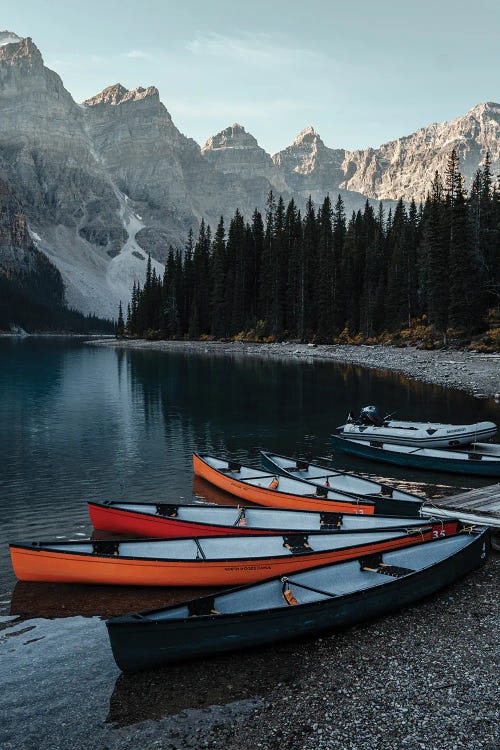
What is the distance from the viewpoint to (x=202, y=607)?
9695 millimetres

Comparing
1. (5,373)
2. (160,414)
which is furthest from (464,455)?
(5,373)

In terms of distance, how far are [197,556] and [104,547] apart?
2191mm

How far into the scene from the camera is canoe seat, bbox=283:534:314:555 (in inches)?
502

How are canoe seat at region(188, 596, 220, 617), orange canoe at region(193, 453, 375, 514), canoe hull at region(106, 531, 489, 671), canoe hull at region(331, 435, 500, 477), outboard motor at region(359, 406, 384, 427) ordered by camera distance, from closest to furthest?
canoe hull at region(106, 531, 489, 671) → canoe seat at region(188, 596, 220, 617) → orange canoe at region(193, 453, 375, 514) → canoe hull at region(331, 435, 500, 477) → outboard motor at region(359, 406, 384, 427)

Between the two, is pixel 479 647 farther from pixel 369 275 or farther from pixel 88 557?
pixel 369 275

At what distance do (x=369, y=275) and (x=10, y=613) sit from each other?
9462 centimetres

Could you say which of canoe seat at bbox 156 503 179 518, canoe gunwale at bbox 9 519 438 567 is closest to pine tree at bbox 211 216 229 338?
canoe seat at bbox 156 503 179 518

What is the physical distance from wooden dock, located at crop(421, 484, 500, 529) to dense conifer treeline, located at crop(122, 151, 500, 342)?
54.9 meters

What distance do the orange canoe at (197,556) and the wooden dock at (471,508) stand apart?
1.97 m

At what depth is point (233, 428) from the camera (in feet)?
112

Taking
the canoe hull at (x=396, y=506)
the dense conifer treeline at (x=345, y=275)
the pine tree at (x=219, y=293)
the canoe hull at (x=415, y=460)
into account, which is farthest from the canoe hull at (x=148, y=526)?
the pine tree at (x=219, y=293)

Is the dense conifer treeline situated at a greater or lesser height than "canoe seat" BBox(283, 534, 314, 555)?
greater

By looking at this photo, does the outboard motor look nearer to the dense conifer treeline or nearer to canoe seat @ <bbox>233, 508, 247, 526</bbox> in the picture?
canoe seat @ <bbox>233, 508, 247, 526</bbox>

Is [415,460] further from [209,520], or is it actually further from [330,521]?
[209,520]
